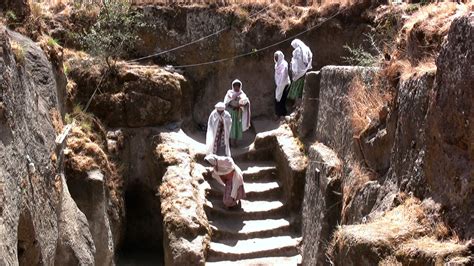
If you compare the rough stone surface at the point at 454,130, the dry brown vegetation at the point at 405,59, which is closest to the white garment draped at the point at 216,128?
the dry brown vegetation at the point at 405,59

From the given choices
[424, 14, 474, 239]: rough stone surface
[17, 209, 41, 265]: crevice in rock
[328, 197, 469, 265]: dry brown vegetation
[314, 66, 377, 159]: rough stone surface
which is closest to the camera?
[328, 197, 469, 265]: dry brown vegetation

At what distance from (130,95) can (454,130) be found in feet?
30.8

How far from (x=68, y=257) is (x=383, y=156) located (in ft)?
13.1

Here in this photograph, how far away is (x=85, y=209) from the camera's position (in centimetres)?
1005

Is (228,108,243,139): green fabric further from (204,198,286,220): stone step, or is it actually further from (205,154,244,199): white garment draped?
(204,198,286,220): stone step

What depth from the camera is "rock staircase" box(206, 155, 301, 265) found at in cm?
1151

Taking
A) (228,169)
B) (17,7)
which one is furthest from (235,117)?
(17,7)

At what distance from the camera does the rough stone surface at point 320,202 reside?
9.85 m

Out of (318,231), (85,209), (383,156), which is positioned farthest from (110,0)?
(383,156)

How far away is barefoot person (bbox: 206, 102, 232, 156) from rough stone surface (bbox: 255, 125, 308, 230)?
1150mm

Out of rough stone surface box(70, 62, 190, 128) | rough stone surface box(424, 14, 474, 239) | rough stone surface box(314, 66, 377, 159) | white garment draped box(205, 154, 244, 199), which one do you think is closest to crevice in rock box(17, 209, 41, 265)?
rough stone surface box(424, 14, 474, 239)

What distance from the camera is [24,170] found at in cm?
665

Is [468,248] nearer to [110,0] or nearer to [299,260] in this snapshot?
[299,260]

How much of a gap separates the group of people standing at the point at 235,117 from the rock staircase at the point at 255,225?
0.33 m
